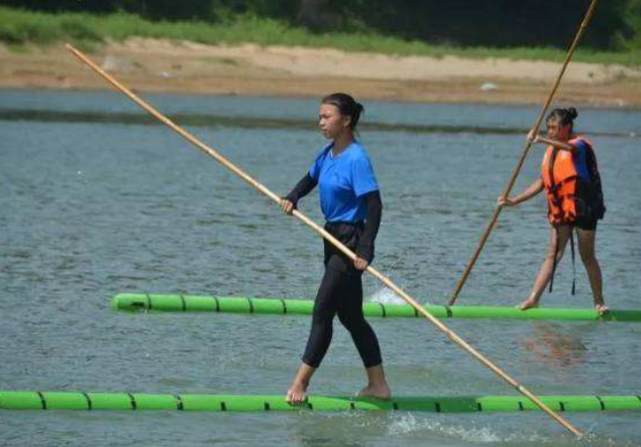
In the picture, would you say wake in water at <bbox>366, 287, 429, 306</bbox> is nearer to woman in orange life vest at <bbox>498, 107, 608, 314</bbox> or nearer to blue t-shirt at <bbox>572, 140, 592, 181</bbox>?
woman in orange life vest at <bbox>498, 107, 608, 314</bbox>

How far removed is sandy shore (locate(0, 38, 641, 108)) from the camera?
39094 mm

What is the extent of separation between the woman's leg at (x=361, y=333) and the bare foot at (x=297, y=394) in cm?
39

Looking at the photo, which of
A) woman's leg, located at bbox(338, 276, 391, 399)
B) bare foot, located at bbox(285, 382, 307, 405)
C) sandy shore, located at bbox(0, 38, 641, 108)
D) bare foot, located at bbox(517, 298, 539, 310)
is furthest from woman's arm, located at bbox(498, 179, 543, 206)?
sandy shore, located at bbox(0, 38, 641, 108)

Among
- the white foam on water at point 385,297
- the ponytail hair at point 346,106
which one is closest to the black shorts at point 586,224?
the white foam on water at point 385,297

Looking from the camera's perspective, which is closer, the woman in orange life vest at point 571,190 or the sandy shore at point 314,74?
the woman in orange life vest at point 571,190

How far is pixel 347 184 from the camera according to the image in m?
9.26

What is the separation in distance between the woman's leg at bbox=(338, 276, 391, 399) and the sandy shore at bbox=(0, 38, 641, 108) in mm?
29354

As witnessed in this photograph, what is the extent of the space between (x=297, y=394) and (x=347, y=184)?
1.21 metres

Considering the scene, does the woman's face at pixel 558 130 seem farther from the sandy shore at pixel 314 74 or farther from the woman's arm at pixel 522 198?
the sandy shore at pixel 314 74

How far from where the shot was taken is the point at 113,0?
46.8m

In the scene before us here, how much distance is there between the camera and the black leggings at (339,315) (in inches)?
370

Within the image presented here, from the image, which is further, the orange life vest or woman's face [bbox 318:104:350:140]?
the orange life vest

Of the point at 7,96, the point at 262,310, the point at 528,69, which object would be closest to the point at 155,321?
the point at 262,310

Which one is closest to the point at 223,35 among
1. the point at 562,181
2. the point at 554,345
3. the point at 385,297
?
the point at 385,297
